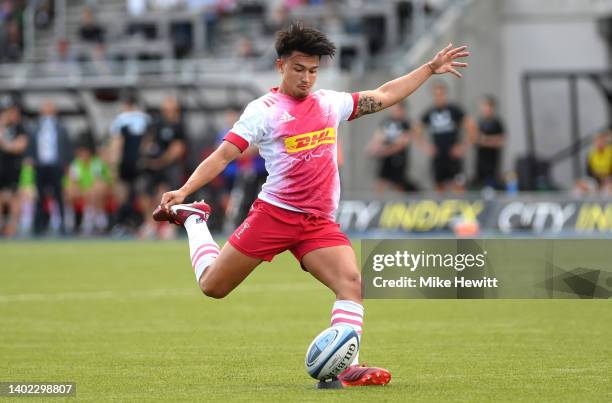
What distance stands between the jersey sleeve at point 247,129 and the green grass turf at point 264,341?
4.83ft

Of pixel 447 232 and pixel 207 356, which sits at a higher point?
pixel 207 356

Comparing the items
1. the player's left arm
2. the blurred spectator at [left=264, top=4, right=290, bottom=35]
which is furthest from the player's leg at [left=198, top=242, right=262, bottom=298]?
the blurred spectator at [left=264, top=4, right=290, bottom=35]

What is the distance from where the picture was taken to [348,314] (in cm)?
823

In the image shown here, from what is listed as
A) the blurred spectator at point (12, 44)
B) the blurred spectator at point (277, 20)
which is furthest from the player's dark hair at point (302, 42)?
the blurred spectator at point (12, 44)

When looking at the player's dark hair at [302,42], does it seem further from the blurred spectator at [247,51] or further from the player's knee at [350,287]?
the blurred spectator at [247,51]

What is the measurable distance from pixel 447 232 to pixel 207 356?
15019 millimetres

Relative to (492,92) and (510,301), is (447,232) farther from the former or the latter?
(510,301)

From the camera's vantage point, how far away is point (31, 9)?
36.5 meters

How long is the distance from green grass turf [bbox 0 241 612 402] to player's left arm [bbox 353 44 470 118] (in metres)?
1.73

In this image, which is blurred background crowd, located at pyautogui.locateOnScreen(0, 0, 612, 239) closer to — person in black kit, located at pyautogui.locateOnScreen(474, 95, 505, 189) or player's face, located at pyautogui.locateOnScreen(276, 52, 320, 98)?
person in black kit, located at pyautogui.locateOnScreen(474, 95, 505, 189)

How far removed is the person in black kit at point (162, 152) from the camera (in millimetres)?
25734

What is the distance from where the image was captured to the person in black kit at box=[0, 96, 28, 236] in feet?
87.8

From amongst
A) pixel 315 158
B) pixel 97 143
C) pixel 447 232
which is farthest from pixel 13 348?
pixel 97 143

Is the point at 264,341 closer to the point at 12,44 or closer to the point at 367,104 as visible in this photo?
the point at 367,104
